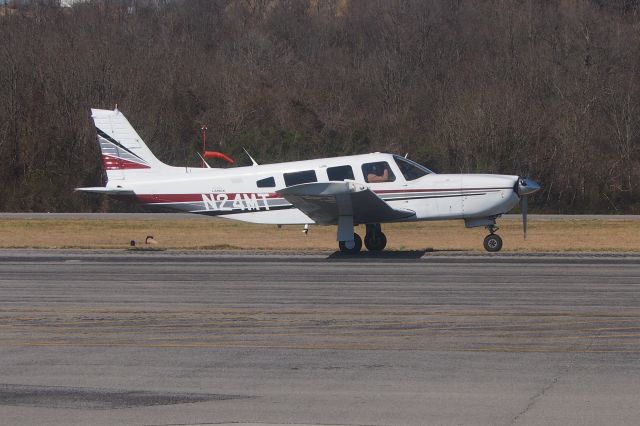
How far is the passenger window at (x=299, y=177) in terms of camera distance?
22.2 metres

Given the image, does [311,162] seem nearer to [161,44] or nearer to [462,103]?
[462,103]

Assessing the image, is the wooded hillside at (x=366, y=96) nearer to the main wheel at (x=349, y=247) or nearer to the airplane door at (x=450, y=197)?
the airplane door at (x=450, y=197)

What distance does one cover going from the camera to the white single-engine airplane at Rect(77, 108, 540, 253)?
2198cm

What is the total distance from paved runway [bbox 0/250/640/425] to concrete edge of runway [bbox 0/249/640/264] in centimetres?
143

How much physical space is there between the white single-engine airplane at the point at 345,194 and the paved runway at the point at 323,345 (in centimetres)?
264

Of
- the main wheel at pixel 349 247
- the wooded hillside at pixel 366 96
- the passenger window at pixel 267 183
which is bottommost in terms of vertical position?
the main wheel at pixel 349 247

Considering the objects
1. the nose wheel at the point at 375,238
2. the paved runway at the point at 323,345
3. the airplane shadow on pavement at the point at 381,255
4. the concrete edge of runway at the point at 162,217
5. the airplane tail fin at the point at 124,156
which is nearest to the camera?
the paved runway at the point at 323,345

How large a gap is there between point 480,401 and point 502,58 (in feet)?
168

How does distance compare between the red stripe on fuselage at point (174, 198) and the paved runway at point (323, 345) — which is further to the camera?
the red stripe on fuselage at point (174, 198)

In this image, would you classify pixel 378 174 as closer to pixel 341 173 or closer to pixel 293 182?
pixel 341 173

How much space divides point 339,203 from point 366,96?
3795 cm

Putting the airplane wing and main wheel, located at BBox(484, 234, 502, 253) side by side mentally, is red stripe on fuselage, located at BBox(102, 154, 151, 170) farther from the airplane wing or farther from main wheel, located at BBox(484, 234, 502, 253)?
main wheel, located at BBox(484, 234, 502, 253)

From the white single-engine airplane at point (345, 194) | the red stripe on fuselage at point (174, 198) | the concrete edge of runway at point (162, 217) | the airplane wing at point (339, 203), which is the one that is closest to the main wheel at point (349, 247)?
the white single-engine airplane at point (345, 194)

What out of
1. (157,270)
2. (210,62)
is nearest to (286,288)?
(157,270)
